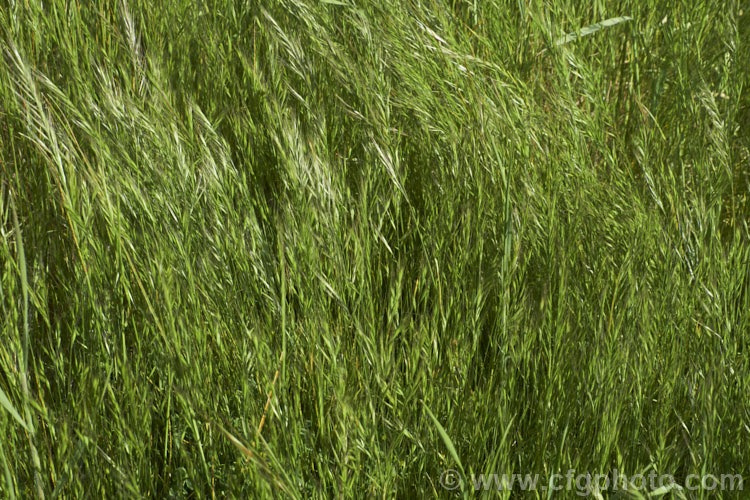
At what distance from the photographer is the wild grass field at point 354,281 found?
0.89 metres

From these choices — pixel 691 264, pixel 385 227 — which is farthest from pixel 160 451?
pixel 691 264

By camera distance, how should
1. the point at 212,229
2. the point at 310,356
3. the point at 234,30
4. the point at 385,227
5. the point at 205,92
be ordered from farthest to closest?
the point at 234,30 < the point at 205,92 < the point at 385,227 < the point at 212,229 < the point at 310,356

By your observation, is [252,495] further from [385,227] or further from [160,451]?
[385,227]

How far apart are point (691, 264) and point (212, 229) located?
0.81 metres

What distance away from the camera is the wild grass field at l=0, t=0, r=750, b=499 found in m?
0.89

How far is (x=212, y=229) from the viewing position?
1052 millimetres
